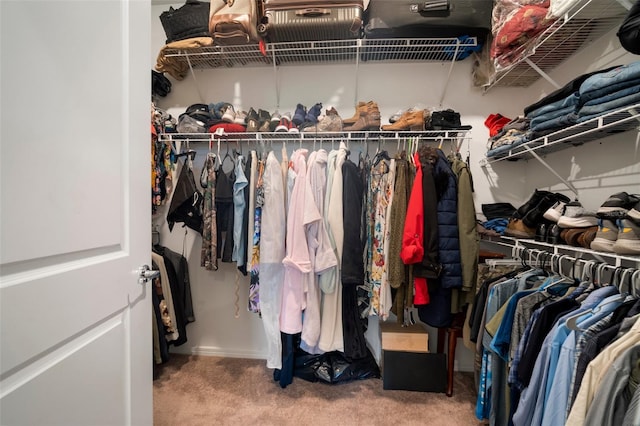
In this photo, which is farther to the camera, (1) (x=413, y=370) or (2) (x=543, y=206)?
(1) (x=413, y=370)

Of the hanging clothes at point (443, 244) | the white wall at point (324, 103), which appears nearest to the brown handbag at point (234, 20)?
the white wall at point (324, 103)

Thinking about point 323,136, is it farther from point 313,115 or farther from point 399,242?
point 399,242

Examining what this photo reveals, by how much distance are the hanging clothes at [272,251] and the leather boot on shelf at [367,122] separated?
1.84 feet

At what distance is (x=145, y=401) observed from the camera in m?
0.97

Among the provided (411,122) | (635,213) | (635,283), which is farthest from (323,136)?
(635,283)

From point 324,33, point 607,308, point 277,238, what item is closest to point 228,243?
point 277,238

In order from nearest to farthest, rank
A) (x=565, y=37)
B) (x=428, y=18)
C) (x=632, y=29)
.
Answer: (x=632, y=29) < (x=565, y=37) < (x=428, y=18)

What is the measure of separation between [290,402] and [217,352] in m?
0.80

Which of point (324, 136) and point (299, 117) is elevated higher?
point (299, 117)

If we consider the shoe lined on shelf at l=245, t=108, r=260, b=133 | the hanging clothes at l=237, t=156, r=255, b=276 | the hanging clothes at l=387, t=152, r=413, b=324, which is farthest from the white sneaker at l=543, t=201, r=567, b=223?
the shoe lined on shelf at l=245, t=108, r=260, b=133

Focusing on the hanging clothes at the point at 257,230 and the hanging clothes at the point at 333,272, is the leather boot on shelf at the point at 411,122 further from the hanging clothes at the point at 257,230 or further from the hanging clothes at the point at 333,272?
the hanging clothes at the point at 257,230

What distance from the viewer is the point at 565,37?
135 centimetres

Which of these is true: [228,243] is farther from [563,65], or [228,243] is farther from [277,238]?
[563,65]

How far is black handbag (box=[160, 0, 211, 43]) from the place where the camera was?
1.80 m
